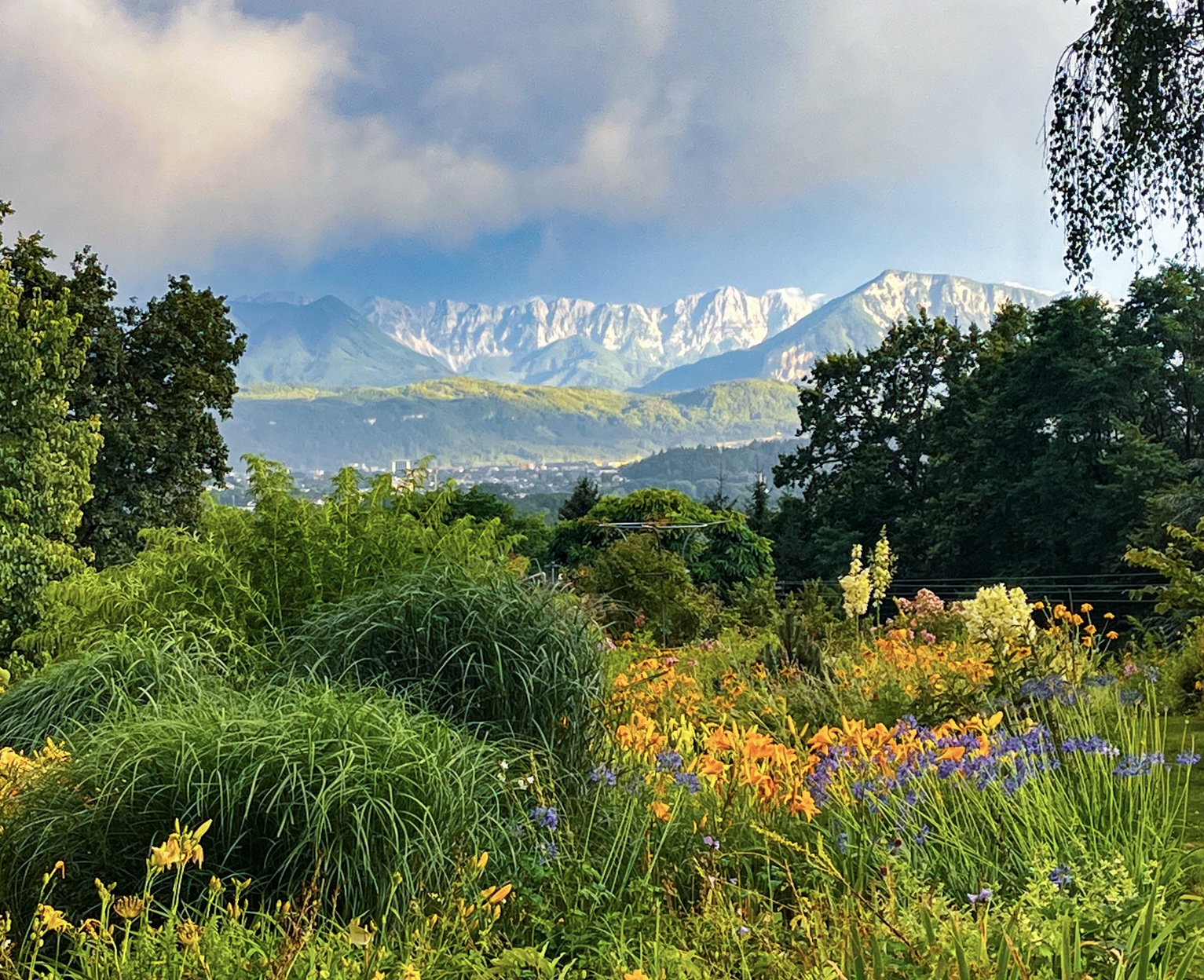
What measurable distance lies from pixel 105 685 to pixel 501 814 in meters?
1.50

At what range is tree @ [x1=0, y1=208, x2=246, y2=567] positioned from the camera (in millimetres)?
17984

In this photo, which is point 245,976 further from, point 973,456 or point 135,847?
point 973,456

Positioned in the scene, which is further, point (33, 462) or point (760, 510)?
point (760, 510)

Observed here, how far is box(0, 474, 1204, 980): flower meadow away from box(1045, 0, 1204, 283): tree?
4021 millimetres

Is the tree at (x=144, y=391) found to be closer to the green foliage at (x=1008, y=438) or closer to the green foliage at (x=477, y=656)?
the green foliage at (x=477, y=656)

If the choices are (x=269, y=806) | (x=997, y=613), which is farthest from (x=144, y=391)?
(x=269, y=806)

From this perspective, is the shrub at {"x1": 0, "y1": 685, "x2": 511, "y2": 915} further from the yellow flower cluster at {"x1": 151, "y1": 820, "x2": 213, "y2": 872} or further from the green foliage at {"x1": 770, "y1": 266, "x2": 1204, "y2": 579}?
the green foliage at {"x1": 770, "y1": 266, "x2": 1204, "y2": 579}

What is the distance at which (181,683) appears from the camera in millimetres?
3258

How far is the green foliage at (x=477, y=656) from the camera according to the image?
3.23 metres

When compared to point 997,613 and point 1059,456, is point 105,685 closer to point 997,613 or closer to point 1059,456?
point 997,613

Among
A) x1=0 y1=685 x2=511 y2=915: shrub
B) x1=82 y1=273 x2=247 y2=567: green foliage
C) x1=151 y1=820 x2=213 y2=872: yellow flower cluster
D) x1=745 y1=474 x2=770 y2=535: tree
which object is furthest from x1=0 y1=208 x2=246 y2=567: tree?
x1=745 y1=474 x2=770 y2=535: tree

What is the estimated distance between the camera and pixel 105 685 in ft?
10.9

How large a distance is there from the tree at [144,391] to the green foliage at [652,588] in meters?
9.68

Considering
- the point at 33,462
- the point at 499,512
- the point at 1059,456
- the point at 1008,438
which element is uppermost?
the point at 33,462
